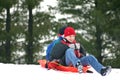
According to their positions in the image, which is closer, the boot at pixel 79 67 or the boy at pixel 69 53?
the boot at pixel 79 67

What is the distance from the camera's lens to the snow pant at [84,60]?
918cm

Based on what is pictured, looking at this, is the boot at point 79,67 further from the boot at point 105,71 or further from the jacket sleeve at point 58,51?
the jacket sleeve at point 58,51

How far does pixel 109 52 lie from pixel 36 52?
6.02m

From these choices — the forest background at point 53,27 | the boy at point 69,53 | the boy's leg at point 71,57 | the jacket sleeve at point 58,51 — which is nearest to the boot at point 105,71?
the boy at point 69,53

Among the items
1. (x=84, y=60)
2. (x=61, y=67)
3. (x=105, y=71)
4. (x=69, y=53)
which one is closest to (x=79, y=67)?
(x=84, y=60)

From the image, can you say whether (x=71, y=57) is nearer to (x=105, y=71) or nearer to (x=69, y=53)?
(x=69, y=53)

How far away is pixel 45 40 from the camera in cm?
3059

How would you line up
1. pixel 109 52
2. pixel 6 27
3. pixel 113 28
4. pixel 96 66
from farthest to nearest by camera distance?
pixel 6 27 < pixel 109 52 < pixel 113 28 < pixel 96 66

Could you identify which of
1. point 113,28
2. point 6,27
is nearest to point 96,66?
point 113,28

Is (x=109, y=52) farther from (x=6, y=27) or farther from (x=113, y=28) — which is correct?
(x=6, y=27)

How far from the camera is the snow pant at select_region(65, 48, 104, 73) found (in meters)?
9.18

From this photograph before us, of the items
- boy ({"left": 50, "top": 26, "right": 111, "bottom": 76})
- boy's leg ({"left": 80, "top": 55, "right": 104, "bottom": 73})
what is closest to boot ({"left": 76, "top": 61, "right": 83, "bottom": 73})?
boy ({"left": 50, "top": 26, "right": 111, "bottom": 76})

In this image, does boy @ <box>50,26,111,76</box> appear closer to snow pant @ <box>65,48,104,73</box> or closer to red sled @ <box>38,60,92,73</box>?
snow pant @ <box>65,48,104,73</box>

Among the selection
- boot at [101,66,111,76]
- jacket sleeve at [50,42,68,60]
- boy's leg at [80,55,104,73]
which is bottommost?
boot at [101,66,111,76]
